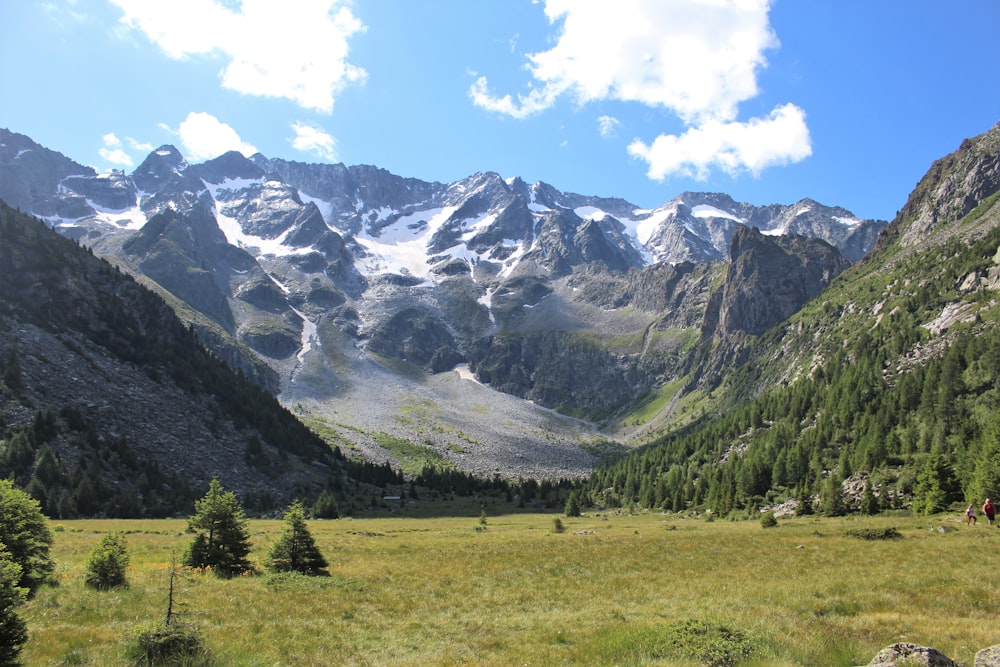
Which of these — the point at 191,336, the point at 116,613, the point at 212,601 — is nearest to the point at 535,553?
the point at 212,601

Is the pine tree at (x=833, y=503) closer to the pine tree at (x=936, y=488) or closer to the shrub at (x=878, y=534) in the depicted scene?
the pine tree at (x=936, y=488)

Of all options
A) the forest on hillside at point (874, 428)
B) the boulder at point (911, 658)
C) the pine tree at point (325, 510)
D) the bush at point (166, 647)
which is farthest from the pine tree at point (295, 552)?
the pine tree at point (325, 510)

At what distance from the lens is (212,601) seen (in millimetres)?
21719

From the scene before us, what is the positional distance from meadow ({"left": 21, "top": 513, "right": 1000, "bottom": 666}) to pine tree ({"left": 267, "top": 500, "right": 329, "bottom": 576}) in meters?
1.82

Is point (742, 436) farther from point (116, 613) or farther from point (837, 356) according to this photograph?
point (116, 613)

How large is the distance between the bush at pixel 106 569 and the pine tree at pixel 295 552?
23.1 ft

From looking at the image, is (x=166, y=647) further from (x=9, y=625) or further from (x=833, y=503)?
(x=833, y=503)

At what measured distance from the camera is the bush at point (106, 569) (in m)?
22.6

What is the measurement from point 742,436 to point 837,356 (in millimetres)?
37494

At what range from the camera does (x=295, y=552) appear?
29188mm

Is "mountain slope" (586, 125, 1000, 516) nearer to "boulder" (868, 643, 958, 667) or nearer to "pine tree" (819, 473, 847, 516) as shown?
"pine tree" (819, 473, 847, 516)

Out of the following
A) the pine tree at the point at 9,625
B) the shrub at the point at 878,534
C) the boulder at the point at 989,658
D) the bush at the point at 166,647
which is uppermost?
the boulder at the point at 989,658

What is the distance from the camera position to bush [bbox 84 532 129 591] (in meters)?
22.6

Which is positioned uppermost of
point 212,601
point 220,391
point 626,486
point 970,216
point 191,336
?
point 970,216
